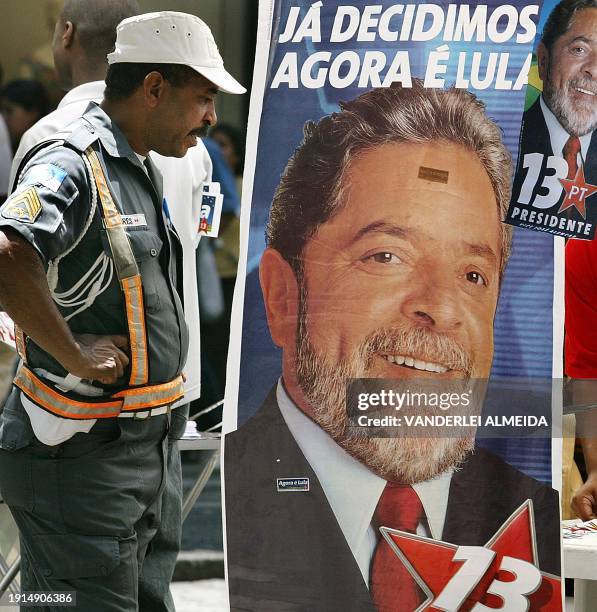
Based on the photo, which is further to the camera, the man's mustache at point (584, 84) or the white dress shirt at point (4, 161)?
the white dress shirt at point (4, 161)

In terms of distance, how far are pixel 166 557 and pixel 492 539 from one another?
0.79 m

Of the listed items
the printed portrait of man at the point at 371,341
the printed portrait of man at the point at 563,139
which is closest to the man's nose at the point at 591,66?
the printed portrait of man at the point at 563,139

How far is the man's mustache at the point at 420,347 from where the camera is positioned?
3.00 m

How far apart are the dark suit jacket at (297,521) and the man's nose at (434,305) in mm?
316

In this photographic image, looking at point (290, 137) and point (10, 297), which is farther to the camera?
point (290, 137)

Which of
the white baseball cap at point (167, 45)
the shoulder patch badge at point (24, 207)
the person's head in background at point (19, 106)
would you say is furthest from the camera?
the person's head in background at point (19, 106)

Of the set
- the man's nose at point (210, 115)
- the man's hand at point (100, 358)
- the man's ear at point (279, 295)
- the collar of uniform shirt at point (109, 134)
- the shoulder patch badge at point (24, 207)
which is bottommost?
the man's hand at point (100, 358)

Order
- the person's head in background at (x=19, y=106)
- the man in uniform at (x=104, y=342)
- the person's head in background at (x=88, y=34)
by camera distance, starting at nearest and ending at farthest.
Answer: the man in uniform at (x=104, y=342)
the person's head in background at (x=88, y=34)
the person's head in background at (x=19, y=106)

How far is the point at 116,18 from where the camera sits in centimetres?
400

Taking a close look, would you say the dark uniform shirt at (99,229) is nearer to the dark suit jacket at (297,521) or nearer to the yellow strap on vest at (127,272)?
the yellow strap on vest at (127,272)

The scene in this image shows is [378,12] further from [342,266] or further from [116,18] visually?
[116,18]

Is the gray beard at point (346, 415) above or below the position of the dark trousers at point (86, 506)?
above

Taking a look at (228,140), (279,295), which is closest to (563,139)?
(279,295)

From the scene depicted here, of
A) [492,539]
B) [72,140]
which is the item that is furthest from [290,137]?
[492,539]
